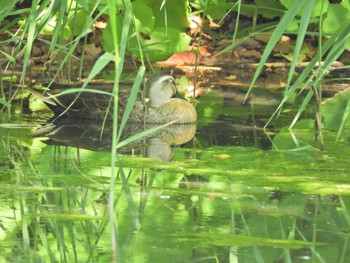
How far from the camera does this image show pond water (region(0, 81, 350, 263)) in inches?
151

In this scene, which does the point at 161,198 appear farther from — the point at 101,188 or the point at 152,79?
the point at 152,79

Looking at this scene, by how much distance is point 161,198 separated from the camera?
4.66 m

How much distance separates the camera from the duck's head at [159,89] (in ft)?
26.9

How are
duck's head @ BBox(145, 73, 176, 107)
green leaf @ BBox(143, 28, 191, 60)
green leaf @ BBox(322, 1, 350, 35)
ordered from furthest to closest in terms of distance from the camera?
green leaf @ BBox(143, 28, 191, 60), green leaf @ BBox(322, 1, 350, 35), duck's head @ BBox(145, 73, 176, 107)

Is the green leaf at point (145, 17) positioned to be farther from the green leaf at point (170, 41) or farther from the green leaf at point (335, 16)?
the green leaf at point (335, 16)

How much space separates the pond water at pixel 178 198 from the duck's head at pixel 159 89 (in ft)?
4.66

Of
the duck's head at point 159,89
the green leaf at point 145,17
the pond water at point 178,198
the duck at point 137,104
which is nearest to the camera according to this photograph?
the pond water at point 178,198

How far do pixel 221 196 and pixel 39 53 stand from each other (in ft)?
21.9

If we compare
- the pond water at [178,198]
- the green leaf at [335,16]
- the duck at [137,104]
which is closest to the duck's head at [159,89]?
the duck at [137,104]

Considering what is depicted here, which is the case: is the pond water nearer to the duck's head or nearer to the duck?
the duck

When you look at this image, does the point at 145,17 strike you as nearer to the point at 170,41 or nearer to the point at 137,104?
the point at 170,41

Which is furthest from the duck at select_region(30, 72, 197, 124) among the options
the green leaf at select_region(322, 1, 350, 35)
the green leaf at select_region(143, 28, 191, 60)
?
the green leaf at select_region(143, 28, 191, 60)

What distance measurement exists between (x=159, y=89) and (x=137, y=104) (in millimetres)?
397

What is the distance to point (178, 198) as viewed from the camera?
4.68 meters
